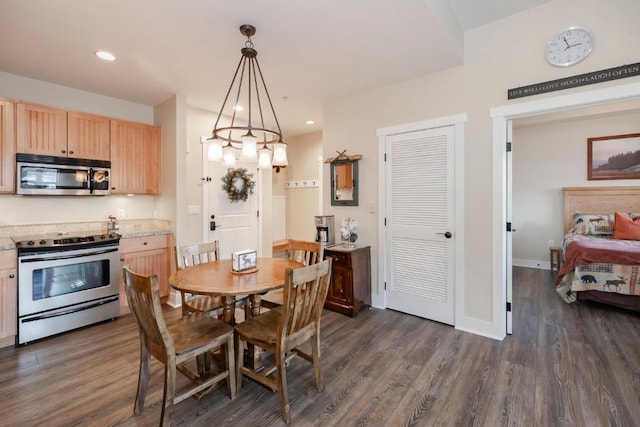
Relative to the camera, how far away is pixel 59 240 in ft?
9.90

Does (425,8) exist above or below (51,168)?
above

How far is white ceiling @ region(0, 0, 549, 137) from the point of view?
6.81 ft

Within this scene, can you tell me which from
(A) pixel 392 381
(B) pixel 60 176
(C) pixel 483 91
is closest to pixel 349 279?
(A) pixel 392 381

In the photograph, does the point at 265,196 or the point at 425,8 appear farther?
the point at 265,196

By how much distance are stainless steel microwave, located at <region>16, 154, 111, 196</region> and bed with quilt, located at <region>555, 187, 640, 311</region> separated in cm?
578

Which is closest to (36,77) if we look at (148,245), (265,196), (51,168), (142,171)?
(51,168)

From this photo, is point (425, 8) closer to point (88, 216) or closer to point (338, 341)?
point (338, 341)

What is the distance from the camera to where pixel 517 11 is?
8.50 ft

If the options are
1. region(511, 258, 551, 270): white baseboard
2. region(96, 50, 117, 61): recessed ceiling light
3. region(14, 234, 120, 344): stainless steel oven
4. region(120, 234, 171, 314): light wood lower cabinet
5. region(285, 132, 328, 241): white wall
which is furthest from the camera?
region(285, 132, 328, 241): white wall

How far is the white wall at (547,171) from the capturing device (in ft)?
16.2

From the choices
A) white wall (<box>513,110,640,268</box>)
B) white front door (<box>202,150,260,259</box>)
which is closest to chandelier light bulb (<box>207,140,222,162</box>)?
white front door (<box>202,150,260,259</box>)

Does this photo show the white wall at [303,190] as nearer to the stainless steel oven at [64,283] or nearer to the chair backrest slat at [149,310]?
the stainless steel oven at [64,283]

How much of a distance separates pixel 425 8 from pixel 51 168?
3870 millimetres

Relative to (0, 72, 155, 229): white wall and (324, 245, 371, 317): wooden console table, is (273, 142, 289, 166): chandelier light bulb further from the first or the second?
(0, 72, 155, 229): white wall
